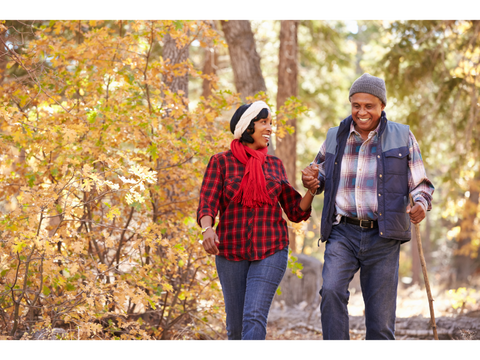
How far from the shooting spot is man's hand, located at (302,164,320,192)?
3654 mm

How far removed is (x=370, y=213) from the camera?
3480 mm

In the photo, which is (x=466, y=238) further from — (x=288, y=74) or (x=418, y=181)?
(x=418, y=181)

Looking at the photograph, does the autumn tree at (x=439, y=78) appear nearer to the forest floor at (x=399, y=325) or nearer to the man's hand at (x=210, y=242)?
the forest floor at (x=399, y=325)

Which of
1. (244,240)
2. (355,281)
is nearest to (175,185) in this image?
(244,240)

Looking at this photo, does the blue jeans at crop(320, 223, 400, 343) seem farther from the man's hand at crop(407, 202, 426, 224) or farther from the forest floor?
the forest floor

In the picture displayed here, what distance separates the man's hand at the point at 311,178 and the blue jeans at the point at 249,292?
507 millimetres

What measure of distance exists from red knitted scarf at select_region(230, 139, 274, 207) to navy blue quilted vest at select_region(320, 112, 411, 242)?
17.5 inches

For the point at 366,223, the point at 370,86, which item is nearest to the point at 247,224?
the point at 366,223

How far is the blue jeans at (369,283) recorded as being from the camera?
11.3ft

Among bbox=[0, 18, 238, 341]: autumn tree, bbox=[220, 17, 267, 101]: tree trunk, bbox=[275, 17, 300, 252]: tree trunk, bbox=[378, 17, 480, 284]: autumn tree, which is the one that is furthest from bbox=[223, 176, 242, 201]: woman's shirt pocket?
bbox=[275, 17, 300, 252]: tree trunk

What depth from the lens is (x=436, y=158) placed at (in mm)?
13492
